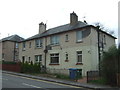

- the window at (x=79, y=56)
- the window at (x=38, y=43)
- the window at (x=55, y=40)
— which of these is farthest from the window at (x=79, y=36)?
the window at (x=38, y=43)

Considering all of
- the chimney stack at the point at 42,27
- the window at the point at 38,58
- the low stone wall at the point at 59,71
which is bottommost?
the low stone wall at the point at 59,71

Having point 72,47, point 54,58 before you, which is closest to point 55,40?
point 54,58

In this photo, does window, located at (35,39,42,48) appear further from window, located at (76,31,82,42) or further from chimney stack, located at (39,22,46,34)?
window, located at (76,31,82,42)

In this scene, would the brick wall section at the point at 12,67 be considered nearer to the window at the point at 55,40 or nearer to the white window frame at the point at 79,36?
the window at the point at 55,40

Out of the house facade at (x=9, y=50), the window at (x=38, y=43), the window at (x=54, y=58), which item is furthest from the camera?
the house facade at (x=9, y=50)

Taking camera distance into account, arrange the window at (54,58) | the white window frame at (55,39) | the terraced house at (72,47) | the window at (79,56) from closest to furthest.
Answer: the terraced house at (72,47), the window at (79,56), the window at (54,58), the white window frame at (55,39)

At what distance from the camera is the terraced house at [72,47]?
2453cm

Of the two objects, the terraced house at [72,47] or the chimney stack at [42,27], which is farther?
the chimney stack at [42,27]

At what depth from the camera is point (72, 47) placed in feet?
86.5


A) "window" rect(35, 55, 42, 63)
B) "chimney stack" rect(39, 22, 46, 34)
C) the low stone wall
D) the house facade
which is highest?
"chimney stack" rect(39, 22, 46, 34)

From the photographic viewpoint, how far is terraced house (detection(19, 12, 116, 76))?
80.5 ft

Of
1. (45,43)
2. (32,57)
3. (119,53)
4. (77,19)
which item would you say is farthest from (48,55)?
(119,53)

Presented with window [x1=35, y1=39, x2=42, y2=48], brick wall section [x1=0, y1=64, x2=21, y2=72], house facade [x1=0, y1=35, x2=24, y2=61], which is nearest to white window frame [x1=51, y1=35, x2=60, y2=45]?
window [x1=35, y1=39, x2=42, y2=48]

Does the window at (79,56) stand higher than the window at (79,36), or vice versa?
the window at (79,36)
